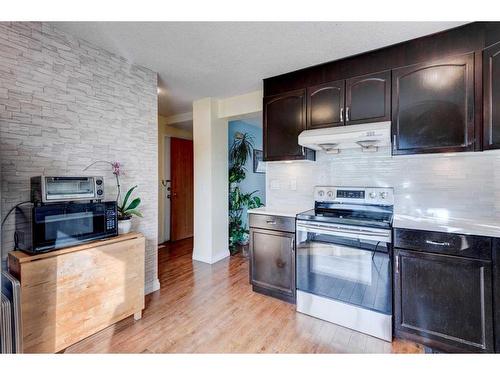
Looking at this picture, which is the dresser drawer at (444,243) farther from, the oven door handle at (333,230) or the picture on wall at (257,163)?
the picture on wall at (257,163)

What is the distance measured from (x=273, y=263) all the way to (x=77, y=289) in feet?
5.29

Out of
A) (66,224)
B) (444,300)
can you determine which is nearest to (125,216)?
(66,224)

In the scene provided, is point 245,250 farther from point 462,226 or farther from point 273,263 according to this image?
point 462,226

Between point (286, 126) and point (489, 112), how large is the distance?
1.57 metres

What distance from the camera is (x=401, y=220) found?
1822 millimetres

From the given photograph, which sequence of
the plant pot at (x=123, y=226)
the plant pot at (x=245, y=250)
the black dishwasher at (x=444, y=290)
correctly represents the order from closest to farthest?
the black dishwasher at (x=444, y=290), the plant pot at (x=123, y=226), the plant pot at (x=245, y=250)

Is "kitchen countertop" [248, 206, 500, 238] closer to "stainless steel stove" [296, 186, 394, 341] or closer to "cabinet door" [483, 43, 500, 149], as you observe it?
"stainless steel stove" [296, 186, 394, 341]

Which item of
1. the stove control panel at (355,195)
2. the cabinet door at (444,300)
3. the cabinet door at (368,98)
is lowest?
the cabinet door at (444,300)

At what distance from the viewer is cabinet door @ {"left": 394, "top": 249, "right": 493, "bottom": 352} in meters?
1.45

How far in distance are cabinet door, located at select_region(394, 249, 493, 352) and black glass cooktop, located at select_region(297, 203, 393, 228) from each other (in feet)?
0.95

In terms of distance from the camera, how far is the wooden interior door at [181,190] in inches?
177

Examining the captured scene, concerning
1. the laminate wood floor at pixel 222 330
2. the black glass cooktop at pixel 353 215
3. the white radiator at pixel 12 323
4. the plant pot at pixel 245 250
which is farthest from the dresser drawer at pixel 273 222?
the white radiator at pixel 12 323

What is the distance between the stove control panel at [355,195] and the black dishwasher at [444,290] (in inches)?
19.5

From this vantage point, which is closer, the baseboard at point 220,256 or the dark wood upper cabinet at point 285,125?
the dark wood upper cabinet at point 285,125
